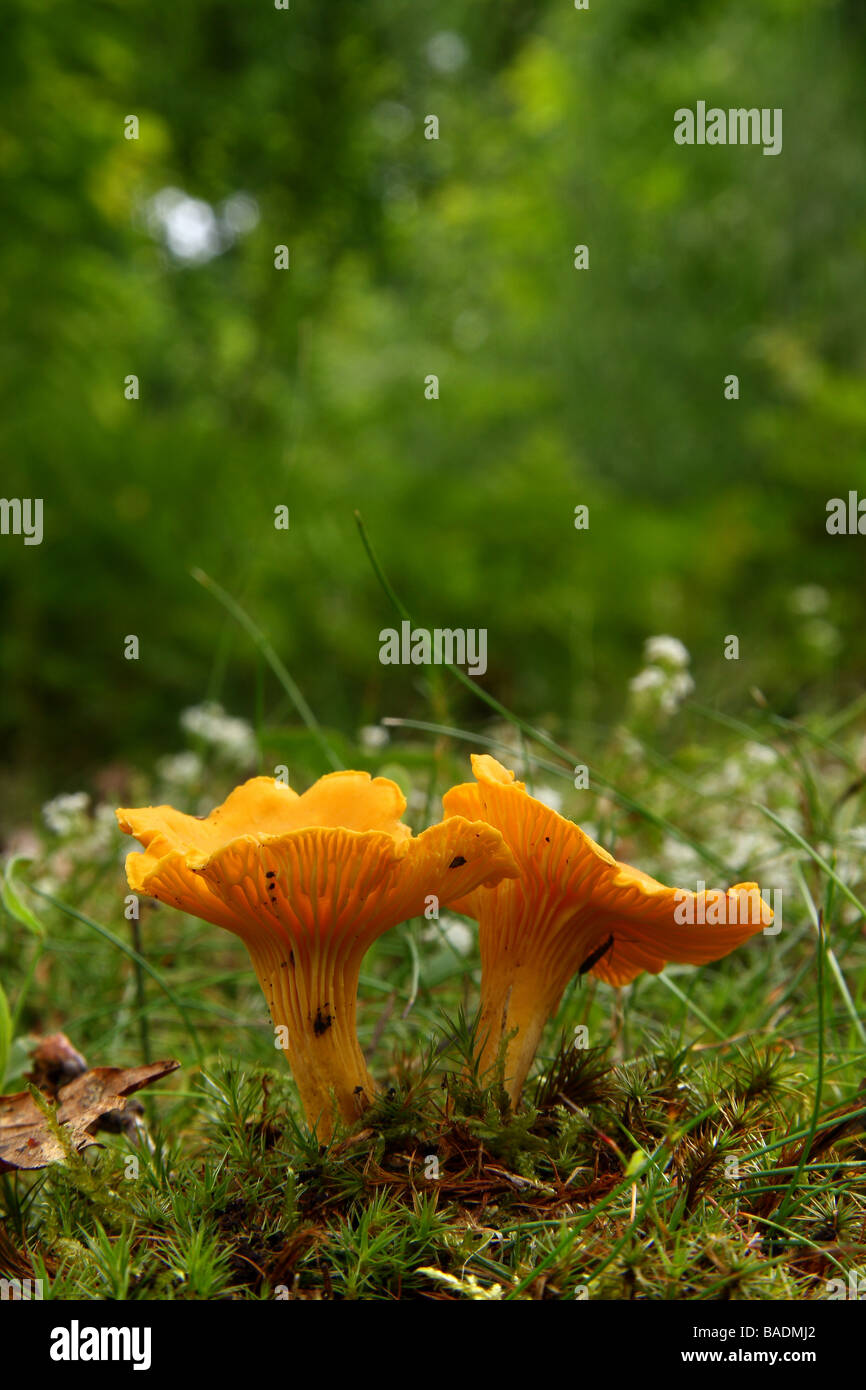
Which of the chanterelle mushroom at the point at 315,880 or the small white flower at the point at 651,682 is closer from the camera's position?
the chanterelle mushroom at the point at 315,880

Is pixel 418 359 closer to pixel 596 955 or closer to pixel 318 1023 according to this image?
pixel 596 955

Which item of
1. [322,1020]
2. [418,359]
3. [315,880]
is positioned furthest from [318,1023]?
[418,359]

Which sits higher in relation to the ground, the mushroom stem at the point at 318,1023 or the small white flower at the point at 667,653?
the small white flower at the point at 667,653

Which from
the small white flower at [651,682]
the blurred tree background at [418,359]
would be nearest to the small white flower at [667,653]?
the small white flower at [651,682]

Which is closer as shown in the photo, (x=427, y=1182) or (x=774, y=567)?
(x=427, y=1182)

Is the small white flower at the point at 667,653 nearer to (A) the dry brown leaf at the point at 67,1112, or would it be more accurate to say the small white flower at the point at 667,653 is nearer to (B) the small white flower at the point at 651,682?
(B) the small white flower at the point at 651,682

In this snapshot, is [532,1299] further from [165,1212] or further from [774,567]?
[774,567]

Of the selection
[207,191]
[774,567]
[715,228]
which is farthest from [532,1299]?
[715,228]
